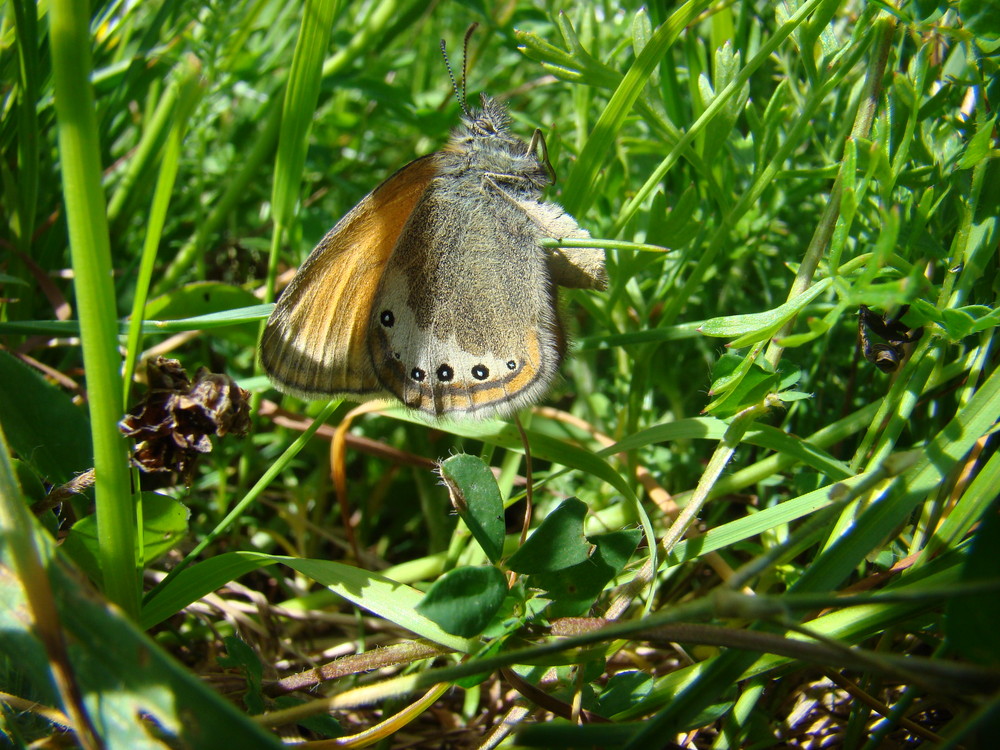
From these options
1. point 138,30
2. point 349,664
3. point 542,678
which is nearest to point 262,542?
point 349,664

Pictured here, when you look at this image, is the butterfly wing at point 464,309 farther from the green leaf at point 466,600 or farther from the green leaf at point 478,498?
the green leaf at point 466,600

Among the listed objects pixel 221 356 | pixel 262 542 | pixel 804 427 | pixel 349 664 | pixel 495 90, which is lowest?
pixel 262 542

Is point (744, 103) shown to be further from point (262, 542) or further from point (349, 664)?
point (262, 542)

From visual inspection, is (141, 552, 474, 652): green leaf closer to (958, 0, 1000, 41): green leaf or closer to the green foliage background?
the green foliage background

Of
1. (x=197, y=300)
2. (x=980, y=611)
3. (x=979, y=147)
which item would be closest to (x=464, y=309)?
(x=197, y=300)

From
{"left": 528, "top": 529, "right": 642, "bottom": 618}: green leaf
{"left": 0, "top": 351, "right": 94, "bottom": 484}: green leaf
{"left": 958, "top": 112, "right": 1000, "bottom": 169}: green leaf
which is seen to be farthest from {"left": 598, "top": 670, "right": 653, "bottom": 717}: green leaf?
{"left": 0, "top": 351, "right": 94, "bottom": 484}: green leaf

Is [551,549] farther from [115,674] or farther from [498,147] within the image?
[498,147]

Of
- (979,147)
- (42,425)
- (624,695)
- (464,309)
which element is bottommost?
(624,695)
